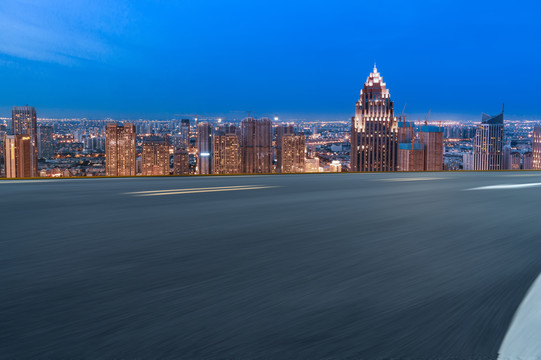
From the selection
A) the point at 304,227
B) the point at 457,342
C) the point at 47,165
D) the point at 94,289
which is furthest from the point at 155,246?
the point at 47,165

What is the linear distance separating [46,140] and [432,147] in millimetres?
23720

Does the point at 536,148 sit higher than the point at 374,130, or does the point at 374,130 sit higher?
the point at 374,130

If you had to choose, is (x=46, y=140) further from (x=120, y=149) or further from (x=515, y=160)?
(x=515, y=160)

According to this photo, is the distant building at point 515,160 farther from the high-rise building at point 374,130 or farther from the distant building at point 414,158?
the high-rise building at point 374,130

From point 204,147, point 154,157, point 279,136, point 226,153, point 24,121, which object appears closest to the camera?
point 154,157

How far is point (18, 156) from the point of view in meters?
19.6

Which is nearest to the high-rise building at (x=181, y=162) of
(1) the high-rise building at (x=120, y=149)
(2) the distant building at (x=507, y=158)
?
(1) the high-rise building at (x=120, y=149)

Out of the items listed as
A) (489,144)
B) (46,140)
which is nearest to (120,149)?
(46,140)

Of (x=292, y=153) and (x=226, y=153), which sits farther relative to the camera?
(x=292, y=153)

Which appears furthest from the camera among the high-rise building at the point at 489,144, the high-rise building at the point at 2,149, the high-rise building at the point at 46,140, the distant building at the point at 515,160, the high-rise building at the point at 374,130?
the high-rise building at the point at 374,130

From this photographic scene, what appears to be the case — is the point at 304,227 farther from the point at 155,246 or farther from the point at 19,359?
the point at 19,359

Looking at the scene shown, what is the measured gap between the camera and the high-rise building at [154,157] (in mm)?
22797

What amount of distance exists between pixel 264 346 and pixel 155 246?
2.68 metres

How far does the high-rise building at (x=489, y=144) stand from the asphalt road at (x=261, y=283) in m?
37.6
